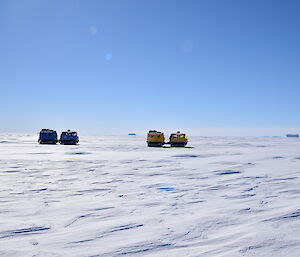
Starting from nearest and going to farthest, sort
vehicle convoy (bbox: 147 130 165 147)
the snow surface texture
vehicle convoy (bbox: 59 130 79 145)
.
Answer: the snow surface texture, vehicle convoy (bbox: 147 130 165 147), vehicle convoy (bbox: 59 130 79 145)

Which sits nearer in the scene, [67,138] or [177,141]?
[177,141]

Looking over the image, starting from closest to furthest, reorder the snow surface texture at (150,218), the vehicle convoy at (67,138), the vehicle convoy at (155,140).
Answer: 1. the snow surface texture at (150,218)
2. the vehicle convoy at (155,140)
3. the vehicle convoy at (67,138)

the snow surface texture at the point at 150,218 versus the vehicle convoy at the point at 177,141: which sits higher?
the vehicle convoy at the point at 177,141

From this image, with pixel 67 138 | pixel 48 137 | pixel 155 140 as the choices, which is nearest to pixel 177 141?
pixel 155 140

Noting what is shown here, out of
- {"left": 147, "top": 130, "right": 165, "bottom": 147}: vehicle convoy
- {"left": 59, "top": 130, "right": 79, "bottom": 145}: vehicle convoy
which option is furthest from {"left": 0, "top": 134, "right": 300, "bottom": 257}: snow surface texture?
{"left": 59, "top": 130, "right": 79, "bottom": 145}: vehicle convoy

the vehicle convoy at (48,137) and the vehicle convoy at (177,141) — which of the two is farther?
the vehicle convoy at (48,137)

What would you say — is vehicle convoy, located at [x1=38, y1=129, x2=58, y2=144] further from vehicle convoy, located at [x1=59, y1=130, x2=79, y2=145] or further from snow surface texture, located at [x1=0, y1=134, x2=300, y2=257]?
snow surface texture, located at [x1=0, y1=134, x2=300, y2=257]

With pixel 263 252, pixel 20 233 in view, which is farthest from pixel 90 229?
pixel 263 252

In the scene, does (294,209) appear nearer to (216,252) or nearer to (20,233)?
(216,252)

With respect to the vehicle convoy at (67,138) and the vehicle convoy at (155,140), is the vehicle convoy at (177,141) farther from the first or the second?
the vehicle convoy at (67,138)

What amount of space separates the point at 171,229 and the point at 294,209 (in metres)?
2.63

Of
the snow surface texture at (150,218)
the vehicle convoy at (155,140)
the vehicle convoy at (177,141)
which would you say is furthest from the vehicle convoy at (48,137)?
the snow surface texture at (150,218)

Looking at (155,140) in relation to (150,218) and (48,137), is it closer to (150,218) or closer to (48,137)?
(48,137)

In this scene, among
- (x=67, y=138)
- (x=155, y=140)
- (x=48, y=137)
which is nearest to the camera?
(x=155, y=140)
